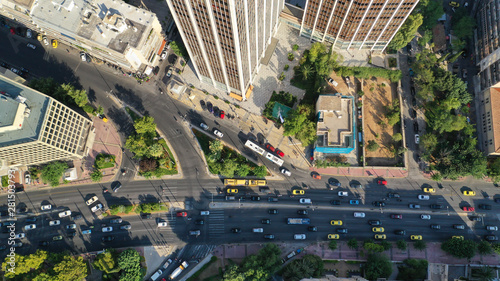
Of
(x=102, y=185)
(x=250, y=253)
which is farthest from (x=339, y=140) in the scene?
(x=102, y=185)

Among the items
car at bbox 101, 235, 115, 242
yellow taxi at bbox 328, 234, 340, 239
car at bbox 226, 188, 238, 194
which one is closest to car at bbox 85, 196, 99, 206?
car at bbox 101, 235, 115, 242

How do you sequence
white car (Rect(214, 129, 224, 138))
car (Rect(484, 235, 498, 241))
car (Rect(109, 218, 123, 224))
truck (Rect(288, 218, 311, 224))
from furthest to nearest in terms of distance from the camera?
white car (Rect(214, 129, 224, 138)) → car (Rect(109, 218, 123, 224)) → truck (Rect(288, 218, 311, 224)) → car (Rect(484, 235, 498, 241))

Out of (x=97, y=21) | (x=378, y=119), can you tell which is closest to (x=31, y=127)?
(x=97, y=21)

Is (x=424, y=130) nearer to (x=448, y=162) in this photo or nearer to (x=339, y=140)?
(x=448, y=162)

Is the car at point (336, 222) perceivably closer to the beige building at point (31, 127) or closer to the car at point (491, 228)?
the car at point (491, 228)

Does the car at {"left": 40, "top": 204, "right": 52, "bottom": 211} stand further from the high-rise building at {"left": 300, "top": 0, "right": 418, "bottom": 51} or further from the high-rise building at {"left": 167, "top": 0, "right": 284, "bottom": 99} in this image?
the high-rise building at {"left": 300, "top": 0, "right": 418, "bottom": 51}

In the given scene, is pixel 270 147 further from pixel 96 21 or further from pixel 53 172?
pixel 53 172

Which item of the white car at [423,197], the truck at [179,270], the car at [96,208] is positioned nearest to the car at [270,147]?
the truck at [179,270]
